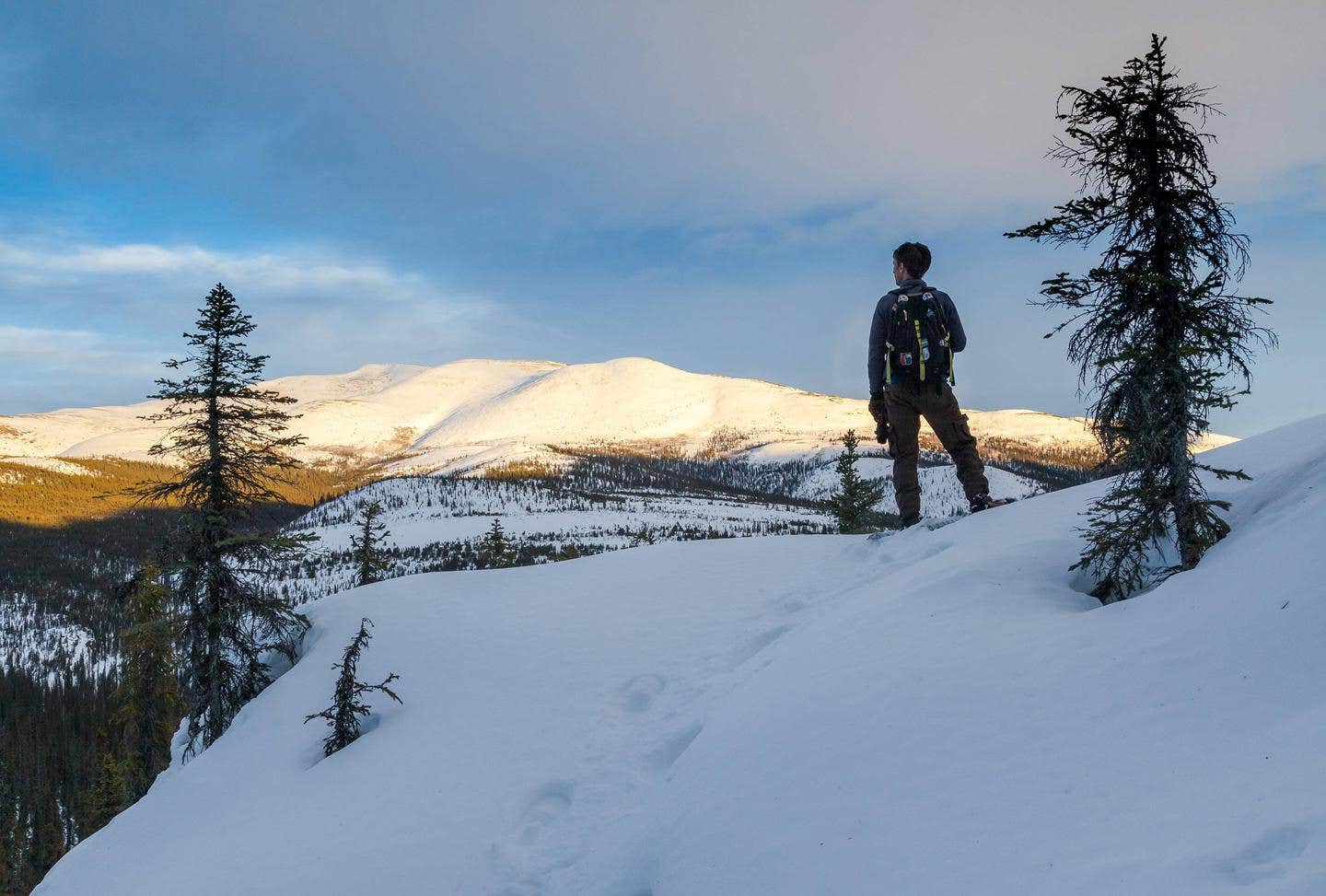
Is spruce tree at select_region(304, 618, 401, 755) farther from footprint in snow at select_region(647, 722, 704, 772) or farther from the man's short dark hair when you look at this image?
the man's short dark hair

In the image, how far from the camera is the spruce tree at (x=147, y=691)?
2830 cm

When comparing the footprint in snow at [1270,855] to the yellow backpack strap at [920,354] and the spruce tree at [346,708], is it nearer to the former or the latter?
the yellow backpack strap at [920,354]

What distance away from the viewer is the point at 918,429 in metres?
11.0

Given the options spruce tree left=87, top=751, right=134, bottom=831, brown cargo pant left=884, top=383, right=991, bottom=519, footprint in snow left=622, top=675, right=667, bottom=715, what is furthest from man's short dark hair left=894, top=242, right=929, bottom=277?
spruce tree left=87, top=751, right=134, bottom=831

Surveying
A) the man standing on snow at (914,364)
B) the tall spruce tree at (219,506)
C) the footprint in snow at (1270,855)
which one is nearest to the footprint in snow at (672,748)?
the footprint in snow at (1270,855)

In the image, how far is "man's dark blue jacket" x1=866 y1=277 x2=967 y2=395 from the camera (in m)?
10.3

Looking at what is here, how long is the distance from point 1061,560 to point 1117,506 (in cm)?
94

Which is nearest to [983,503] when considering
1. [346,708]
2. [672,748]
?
[672,748]

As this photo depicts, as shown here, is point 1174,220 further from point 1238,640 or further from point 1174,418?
point 1238,640

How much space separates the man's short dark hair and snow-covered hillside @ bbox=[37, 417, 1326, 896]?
396 cm

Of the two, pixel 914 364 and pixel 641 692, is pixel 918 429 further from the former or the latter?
pixel 641 692

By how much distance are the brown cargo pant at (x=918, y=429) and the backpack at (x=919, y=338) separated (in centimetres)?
29

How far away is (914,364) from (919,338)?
1.28 feet

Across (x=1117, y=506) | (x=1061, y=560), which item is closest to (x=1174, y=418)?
(x=1117, y=506)
